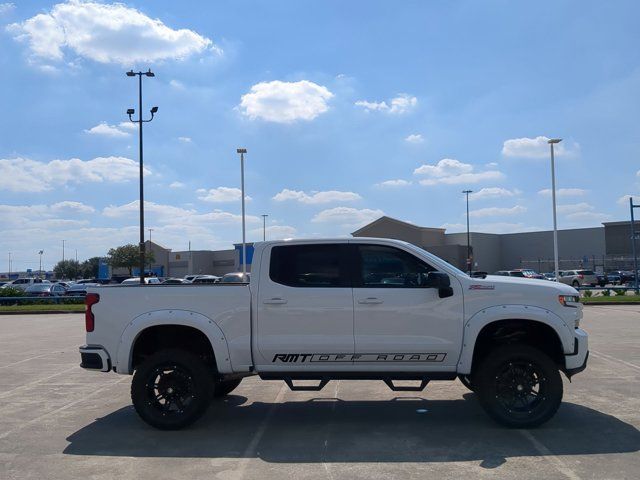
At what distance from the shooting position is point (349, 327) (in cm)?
676

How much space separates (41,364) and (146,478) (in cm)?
779

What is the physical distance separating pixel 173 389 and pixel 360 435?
225 centimetres

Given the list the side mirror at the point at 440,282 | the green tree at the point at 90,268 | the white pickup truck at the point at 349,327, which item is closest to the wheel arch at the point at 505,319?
the white pickup truck at the point at 349,327

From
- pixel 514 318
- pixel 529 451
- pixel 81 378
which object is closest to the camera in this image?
pixel 529 451

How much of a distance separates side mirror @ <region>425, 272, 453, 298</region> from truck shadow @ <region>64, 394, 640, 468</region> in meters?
1.59

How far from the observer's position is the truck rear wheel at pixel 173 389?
689 cm

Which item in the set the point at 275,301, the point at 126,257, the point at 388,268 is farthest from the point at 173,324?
the point at 126,257

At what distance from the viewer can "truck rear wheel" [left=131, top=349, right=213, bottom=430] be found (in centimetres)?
689

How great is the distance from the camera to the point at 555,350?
23.1 ft

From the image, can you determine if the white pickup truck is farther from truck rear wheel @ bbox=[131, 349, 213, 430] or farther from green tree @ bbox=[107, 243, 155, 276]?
green tree @ bbox=[107, 243, 155, 276]

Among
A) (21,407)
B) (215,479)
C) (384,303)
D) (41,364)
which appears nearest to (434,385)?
(384,303)

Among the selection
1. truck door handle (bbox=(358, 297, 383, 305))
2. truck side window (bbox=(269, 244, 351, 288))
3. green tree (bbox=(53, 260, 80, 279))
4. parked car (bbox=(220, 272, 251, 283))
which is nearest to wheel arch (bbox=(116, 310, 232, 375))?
parked car (bbox=(220, 272, 251, 283))

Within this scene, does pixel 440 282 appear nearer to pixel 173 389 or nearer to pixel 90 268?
pixel 173 389

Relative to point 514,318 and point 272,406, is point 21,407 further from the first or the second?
point 514,318
